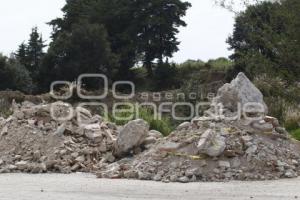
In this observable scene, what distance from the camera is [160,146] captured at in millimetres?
12172

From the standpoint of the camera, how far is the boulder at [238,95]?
1283 centimetres

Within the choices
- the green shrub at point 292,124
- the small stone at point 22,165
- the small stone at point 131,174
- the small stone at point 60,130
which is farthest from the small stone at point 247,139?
the green shrub at point 292,124

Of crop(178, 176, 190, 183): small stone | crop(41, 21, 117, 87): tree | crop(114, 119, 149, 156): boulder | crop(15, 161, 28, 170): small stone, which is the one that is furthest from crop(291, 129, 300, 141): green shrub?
crop(41, 21, 117, 87): tree

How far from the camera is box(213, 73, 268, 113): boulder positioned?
12833 millimetres

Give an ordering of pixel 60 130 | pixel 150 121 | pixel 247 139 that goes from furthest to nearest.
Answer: pixel 150 121, pixel 60 130, pixel 247 139

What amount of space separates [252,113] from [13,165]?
5.44 meters

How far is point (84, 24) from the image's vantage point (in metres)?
39.8

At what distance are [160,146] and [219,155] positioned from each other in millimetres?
1328

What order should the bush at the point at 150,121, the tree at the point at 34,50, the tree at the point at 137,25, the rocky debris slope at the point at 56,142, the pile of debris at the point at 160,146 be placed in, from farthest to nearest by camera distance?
the tree at the point at 34,50
the tree at the point at 137,25
the bush at the point at 150,121
the rocky debris slope at the point at 56,142
the pile of debris at the point at 160,146

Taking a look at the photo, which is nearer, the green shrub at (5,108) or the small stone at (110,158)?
the small stone at (110,158)

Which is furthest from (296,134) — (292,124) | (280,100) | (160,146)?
(160,146)

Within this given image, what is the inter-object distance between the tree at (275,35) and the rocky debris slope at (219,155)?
1389 millimetres

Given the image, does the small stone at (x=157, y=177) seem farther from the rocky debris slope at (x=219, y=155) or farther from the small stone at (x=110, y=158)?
the small stone at (x=110, y=158)

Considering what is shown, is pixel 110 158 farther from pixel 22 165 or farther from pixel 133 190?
pixel 133 190
